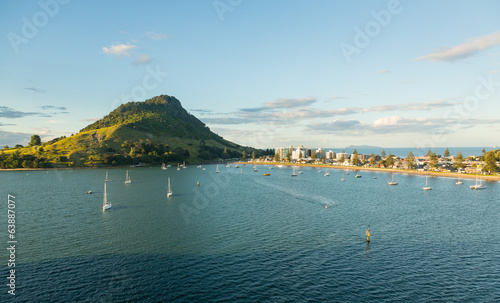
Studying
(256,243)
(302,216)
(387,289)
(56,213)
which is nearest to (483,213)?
(302,216)

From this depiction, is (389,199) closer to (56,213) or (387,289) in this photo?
(387,289)

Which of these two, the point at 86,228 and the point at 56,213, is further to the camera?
the point at 56,213

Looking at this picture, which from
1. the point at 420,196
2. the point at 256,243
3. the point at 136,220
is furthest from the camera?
the point at 420,196

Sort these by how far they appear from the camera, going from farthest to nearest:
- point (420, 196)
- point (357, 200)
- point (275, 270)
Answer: point (420, 196) < point (357, 200) < point (275, 270)

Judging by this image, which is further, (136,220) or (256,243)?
(136,220)

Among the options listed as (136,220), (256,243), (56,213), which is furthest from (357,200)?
(56,213)

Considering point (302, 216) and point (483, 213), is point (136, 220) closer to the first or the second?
point (302, 216)
